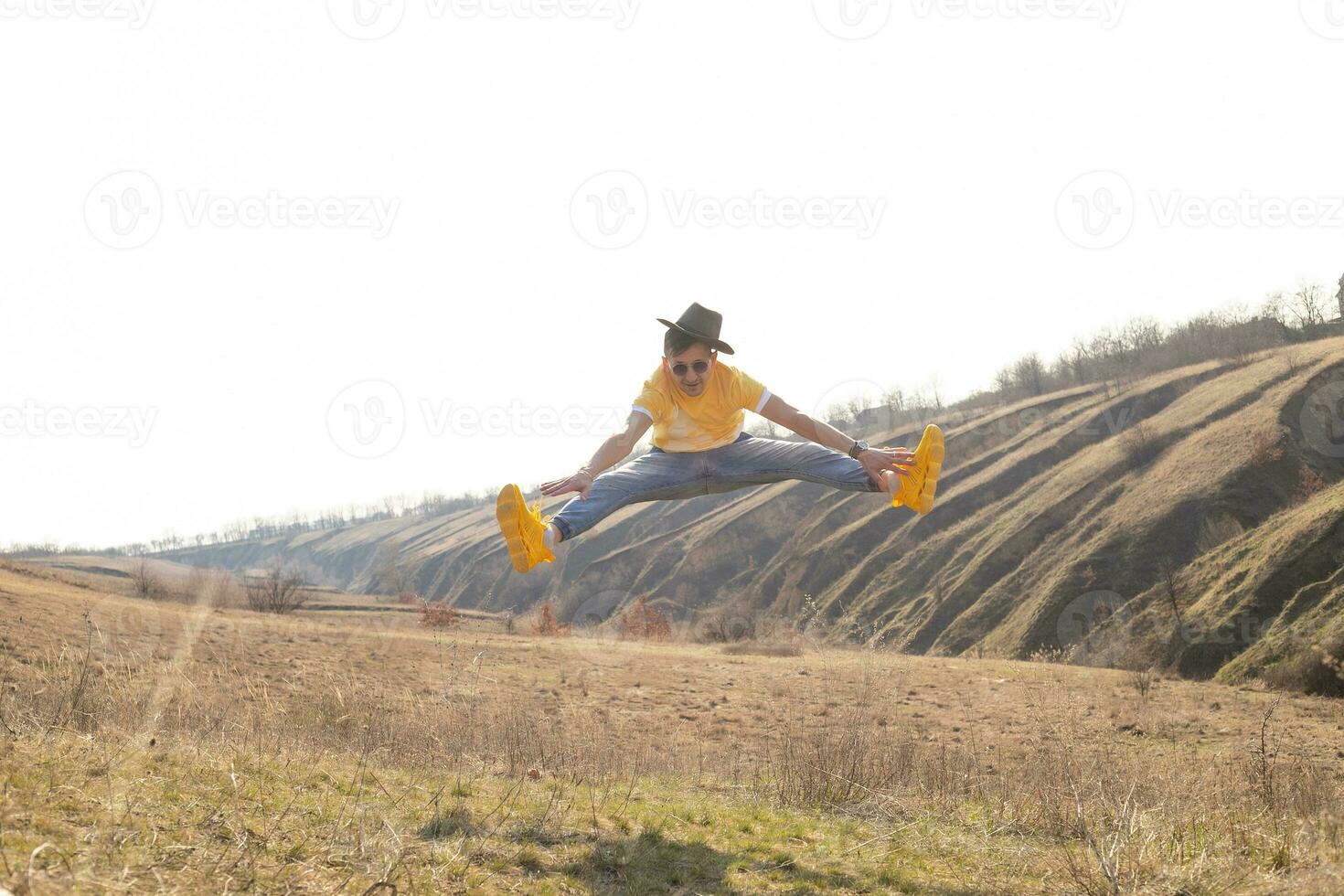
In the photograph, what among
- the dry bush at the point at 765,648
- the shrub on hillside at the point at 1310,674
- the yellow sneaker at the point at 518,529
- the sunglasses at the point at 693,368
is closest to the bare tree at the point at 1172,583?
the shrub on hillside at the point at 1310,674

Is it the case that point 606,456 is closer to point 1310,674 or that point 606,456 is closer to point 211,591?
point 1310,674

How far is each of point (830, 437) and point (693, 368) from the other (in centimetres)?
165

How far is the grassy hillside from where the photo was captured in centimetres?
4684

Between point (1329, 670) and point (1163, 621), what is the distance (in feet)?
57.5

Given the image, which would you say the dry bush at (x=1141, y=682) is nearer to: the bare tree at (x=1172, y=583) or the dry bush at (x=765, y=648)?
the bare tree at (x=1172, y=583)

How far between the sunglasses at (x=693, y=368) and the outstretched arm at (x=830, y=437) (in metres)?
0.74

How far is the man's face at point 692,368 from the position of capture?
7926 millimetres

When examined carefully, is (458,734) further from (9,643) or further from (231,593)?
(231,593)

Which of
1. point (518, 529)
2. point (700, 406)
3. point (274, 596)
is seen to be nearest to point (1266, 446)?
point (700, 406)

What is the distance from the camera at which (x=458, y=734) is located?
13758mm

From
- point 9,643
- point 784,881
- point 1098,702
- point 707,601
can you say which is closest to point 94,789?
point 784,881

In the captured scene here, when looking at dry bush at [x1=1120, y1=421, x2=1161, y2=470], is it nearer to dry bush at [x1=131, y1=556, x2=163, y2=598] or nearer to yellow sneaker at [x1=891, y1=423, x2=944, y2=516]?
yellow sneaker at [x1=891, y1=423, x2=944, y2=516]

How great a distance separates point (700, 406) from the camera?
828cm

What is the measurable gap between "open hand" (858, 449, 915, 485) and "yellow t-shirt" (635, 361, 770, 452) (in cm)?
120
